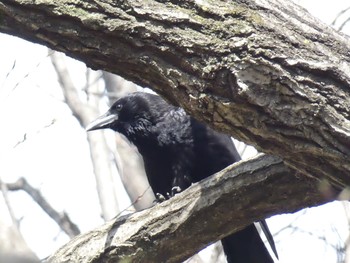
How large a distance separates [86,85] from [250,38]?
266 inches

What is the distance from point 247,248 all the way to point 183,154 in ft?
2.93

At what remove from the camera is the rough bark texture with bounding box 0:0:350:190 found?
8.67 feet

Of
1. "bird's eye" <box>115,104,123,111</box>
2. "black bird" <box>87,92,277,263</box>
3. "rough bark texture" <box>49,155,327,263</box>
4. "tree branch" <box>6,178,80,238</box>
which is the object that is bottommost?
"rough bark texture" <box>49,155,327,263</box>

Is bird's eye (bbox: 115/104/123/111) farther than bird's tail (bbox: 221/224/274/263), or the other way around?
bird's eye (bbox: 115/104/123/111)

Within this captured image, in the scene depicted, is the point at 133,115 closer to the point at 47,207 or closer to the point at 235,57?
the point at 47,207

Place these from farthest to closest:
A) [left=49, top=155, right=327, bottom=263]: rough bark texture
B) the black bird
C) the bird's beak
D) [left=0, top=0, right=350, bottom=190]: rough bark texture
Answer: the bird's beak, the black bird, [left=49, top=155, right=327, bottom=263]: rough bark texture, [left=0, top=0, right=350, bottom=190]: rough bark texture

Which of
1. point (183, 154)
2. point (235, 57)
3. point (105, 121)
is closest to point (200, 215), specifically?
point (235, 57)

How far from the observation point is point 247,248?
561 centimetres

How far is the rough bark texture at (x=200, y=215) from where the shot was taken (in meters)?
3.54

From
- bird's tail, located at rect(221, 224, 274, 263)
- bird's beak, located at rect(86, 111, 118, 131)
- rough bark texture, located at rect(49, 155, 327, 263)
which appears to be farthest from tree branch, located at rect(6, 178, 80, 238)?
rough bark texture, located at rect(49, 155, 327, 263)

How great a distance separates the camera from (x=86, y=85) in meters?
9.30

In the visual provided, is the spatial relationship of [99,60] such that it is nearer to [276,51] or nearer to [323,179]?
[276,51]

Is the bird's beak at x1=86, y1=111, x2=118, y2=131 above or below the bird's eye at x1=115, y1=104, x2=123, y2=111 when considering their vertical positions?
below

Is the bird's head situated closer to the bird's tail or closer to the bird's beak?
the bird's beak
